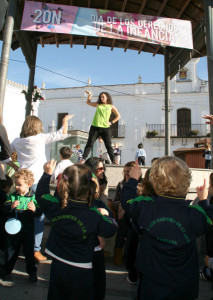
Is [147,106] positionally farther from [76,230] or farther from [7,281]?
[76,230]

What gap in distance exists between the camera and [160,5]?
6996mm

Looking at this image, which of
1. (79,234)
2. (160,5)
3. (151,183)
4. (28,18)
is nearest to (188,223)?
(151,183)

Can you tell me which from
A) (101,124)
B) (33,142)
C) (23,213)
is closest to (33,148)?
(33,142)

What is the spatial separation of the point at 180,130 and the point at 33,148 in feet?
64.7

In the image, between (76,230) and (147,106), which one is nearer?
(76,230)

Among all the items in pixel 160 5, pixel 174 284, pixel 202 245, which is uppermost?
pixel 160 5

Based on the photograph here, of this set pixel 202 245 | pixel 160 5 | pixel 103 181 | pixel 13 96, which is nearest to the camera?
pixel 103 181

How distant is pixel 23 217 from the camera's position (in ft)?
9.20

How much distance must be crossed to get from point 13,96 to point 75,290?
958 inches

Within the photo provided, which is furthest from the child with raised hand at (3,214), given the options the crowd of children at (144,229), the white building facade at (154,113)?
the white building facade at (154,113)

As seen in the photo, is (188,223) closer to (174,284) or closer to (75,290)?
(174,284)

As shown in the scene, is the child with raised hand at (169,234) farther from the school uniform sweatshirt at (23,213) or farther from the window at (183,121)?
the window at (183,121)

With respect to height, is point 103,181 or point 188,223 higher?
point 103,181

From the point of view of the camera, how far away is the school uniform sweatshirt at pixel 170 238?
1.60 metres
